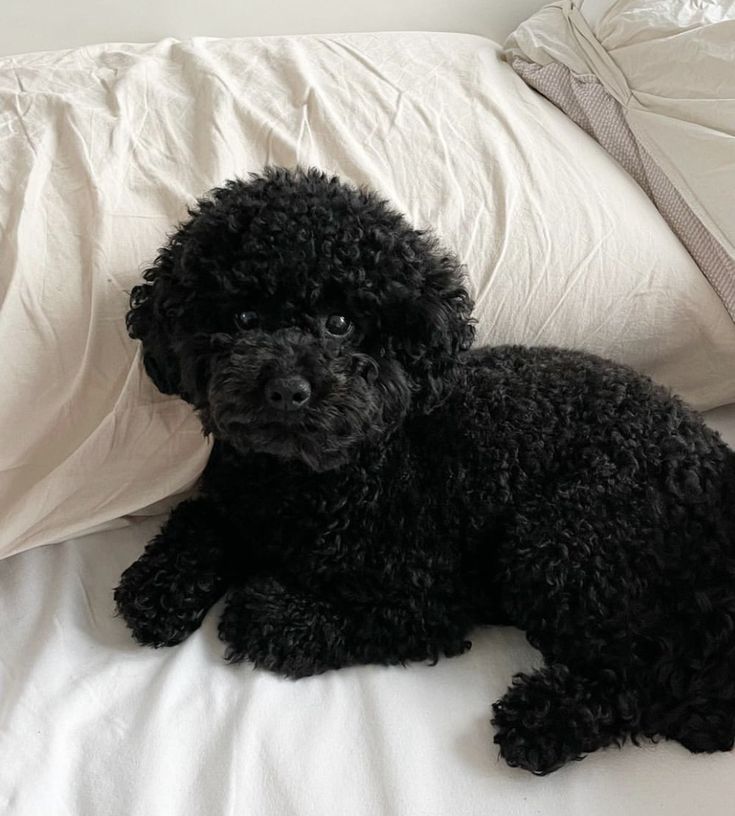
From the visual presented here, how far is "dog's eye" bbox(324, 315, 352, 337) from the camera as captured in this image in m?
1.04

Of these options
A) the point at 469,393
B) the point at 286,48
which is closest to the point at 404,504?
the point at 469,393

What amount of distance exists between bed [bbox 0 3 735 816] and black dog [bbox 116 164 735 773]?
6 cm

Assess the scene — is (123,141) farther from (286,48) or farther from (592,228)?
(592,228)

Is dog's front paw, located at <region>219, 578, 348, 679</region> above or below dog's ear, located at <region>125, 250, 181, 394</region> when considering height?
below

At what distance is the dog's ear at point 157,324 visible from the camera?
1.06 m

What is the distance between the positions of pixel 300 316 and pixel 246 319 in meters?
0.07

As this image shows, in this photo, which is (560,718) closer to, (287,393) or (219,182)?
(287,393)

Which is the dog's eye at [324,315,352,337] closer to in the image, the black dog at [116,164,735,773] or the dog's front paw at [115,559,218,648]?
the black dog at [116,164,735,773]

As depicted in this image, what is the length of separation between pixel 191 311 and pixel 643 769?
2.67 ft

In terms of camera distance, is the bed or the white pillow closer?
the bed

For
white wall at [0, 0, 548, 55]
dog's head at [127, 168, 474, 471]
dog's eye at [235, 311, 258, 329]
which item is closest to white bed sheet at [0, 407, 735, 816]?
dog's head at [127, 168, 474, 471]

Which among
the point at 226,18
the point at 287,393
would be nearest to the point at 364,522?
the point at 287,393

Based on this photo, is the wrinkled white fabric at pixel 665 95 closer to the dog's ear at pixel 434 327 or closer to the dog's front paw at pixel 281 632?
the dog's ear at pixel 434 327

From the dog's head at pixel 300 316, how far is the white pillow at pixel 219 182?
0.17 m
